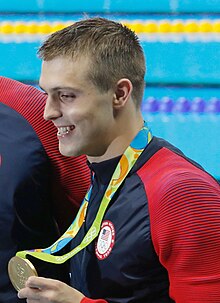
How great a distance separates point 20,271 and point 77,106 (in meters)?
0.30

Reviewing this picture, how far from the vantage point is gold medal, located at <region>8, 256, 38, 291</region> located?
109 centimetres

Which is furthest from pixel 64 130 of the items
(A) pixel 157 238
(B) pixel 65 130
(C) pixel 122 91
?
(A) pixel 157 238

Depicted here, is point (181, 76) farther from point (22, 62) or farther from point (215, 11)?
point (22, 62)

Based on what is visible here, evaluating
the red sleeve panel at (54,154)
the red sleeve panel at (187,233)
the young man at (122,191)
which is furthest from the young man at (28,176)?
the red sleeve panel at (187,233)

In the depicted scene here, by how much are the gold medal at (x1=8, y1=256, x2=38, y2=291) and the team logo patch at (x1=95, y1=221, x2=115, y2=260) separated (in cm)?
13

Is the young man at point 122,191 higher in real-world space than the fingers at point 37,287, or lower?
higher

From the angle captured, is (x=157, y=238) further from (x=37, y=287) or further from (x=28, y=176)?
(x=28, y=176)

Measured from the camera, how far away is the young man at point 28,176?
3.87ft

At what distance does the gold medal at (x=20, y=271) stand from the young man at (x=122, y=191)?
7 cm

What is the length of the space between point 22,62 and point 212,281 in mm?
3052

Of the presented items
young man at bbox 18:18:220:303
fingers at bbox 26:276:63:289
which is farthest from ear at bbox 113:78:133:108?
fingers at bbox 26:276:63:289

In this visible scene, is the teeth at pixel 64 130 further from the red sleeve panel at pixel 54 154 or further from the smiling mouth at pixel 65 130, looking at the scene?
the red sleeve panel at pixel 54 154

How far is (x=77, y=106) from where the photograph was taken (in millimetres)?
1021

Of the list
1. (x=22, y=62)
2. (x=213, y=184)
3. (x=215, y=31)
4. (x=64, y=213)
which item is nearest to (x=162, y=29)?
(x=215, y=31)
